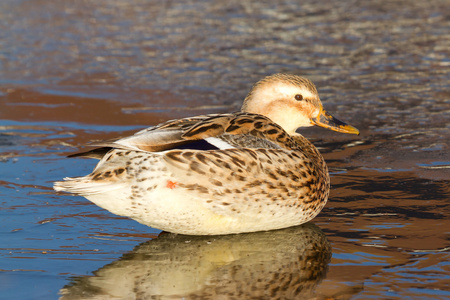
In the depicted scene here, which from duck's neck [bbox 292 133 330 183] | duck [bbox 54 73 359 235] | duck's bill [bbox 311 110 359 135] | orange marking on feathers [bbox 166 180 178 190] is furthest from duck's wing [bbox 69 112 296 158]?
duck's bill [bbox 311 110 359 135]

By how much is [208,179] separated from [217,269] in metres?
0.59

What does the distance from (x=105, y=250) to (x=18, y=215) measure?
1.03 m

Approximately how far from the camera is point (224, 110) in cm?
908

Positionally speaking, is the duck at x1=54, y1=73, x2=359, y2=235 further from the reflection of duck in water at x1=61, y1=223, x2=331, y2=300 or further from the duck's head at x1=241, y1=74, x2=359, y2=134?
the duck's head at x1=241, y1=74, x2=359, y2=134

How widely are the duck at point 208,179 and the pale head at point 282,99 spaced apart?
2.08ft

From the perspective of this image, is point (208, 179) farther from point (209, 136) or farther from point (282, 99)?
point (282, 99)

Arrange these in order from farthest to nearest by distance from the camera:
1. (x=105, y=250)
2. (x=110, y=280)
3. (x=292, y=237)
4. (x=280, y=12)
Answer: (x=280, y=12) < (x=292, y=237) < (x=105, y=250) < (x=110, y=280)

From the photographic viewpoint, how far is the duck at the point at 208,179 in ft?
16.4

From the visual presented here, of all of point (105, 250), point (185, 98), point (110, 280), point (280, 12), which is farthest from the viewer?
point (280, 12)

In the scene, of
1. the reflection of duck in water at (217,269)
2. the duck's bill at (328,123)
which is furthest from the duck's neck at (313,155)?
the reflection of duck in water at (217,269)

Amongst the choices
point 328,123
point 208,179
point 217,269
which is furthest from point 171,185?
Answer: point 328,123

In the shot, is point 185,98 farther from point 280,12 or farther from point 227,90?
point 280,12

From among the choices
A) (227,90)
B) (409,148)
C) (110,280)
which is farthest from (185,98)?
(110,280)

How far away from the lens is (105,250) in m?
5.20
